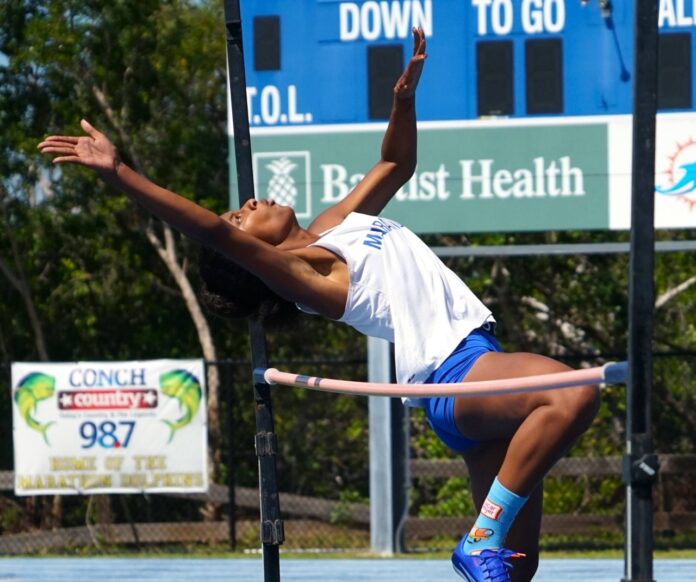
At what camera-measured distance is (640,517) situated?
4145 mm

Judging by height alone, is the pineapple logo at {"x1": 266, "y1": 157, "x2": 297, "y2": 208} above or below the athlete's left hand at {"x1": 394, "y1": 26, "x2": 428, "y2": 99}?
below

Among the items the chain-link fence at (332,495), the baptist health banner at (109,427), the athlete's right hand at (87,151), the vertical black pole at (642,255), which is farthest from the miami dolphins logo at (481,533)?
the chain-link fence at (332,495)

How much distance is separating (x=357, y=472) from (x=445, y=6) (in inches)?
300

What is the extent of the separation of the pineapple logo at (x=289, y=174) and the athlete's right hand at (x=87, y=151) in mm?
8037

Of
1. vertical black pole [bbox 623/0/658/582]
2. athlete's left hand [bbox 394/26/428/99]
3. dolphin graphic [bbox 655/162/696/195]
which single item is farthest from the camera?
dolphin graphic [bbox 655/162/696/195]

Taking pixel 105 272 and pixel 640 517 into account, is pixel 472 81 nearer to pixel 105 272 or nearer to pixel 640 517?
pixel 640 517

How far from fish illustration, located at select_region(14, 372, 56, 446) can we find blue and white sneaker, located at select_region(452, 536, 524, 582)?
9267mm

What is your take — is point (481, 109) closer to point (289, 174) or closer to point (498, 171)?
point (498, 171)

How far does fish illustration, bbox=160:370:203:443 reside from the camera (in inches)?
517

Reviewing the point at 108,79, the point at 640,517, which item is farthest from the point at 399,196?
the point at 108,79

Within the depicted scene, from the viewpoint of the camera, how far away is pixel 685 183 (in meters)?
12.3

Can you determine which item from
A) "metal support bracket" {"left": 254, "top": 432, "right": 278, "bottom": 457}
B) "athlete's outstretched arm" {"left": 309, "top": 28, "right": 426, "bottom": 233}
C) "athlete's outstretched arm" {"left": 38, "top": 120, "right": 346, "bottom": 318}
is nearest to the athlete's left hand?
"athlete's outstretched arm" {"left": 309, "top": 28, "right": 426, "bottom": 233}

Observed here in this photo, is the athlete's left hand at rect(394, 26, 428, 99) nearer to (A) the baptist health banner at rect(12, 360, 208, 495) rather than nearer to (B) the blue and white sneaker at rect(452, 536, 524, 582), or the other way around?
(B) the blue and white sneaker at rect(452, 536, 524, 582)

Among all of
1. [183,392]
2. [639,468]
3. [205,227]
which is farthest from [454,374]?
[183,392]
